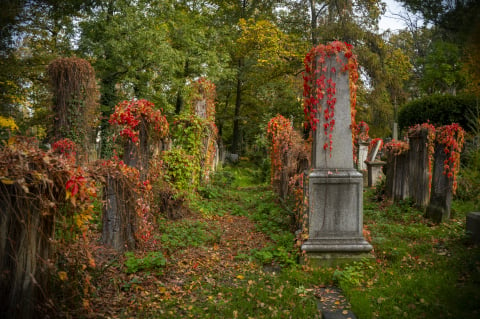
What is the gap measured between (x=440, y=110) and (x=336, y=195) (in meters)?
10.4

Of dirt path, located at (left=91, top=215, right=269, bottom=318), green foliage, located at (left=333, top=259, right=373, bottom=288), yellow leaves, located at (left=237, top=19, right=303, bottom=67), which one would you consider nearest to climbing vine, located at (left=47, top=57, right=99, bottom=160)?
dirt path, located at (left=91, top=215, right=269, bottom=318)

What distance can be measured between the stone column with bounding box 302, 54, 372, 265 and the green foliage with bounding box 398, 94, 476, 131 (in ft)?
27.1

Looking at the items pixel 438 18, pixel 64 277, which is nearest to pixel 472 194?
pixel 438 18

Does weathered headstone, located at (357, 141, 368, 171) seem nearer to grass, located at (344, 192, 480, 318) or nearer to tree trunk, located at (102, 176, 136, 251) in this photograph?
grass, located at (344, 192, 480, 318)

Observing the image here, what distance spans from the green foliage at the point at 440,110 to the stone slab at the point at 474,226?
7320 mm

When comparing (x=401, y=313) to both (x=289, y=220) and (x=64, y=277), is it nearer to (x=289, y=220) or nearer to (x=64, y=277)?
(x=64, y=277)

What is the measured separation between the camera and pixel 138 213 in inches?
203

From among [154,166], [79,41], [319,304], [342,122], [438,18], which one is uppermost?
[79,41]

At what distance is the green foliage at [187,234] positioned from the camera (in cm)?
559

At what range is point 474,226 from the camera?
16.6 ft

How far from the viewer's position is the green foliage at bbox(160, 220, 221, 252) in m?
5.59

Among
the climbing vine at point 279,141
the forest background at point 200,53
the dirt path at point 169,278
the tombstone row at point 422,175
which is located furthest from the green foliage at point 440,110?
the dirt path at point 169,278

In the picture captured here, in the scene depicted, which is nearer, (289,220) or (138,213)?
(138,213)

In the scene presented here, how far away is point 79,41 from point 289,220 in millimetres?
13102
